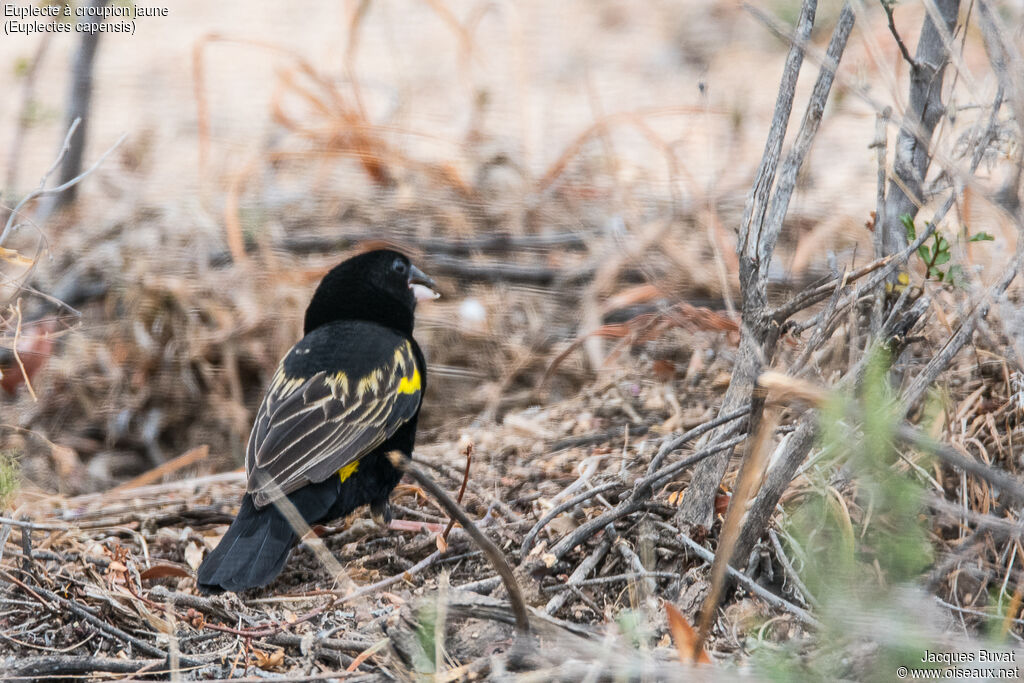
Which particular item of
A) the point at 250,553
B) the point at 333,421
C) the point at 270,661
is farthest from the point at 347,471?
the point at 270,661

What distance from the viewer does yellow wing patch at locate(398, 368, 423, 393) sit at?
372 cm

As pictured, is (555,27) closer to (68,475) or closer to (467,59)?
(467,59)

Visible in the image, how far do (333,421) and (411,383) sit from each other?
0.41 metres

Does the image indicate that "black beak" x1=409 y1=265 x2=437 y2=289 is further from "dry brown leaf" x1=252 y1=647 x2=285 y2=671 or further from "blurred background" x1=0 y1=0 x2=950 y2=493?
"dry brown leaf" x1=252 y1=647 x2=285 y2=671

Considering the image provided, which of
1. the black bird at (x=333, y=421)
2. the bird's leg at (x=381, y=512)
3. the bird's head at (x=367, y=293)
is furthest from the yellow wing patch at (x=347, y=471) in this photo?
the bird's head at (x=367, y=293)

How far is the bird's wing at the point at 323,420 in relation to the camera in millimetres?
3260

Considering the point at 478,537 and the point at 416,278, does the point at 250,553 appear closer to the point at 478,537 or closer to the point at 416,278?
the point at 478,537

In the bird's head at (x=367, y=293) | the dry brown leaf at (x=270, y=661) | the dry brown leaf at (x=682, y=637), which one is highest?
the bird's head at (x=367, y=293)

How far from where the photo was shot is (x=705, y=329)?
4293mm

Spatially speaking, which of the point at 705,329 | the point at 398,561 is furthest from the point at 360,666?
the point at 705,329

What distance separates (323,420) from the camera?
3441 mm

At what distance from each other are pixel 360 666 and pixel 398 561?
2.48 ft

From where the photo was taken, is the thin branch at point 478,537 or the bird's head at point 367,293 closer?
the thin branch at point 478,537

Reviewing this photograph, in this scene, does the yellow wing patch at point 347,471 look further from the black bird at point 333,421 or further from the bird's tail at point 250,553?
the bird's tail at point 250,553
